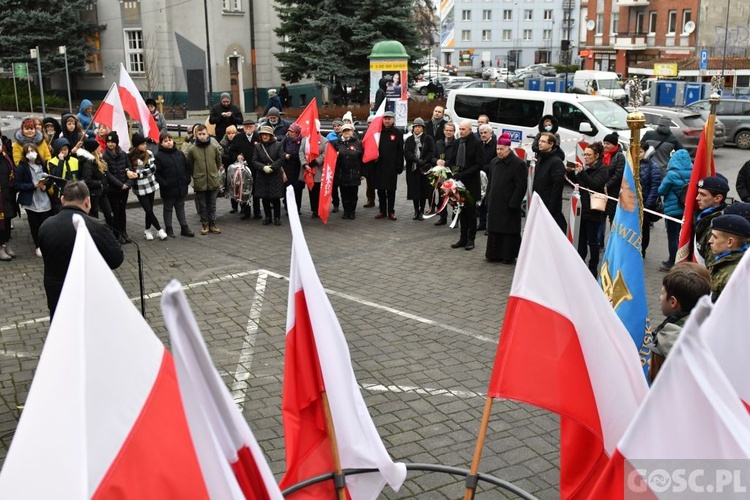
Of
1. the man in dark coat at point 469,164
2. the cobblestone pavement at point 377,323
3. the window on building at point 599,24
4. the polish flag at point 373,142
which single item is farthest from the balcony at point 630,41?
the man in dark coat at point 469,164

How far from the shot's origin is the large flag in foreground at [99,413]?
95.8 inches

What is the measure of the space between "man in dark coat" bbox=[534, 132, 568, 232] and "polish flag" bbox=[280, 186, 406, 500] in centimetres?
744

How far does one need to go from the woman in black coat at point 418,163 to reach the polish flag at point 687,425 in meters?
11.8

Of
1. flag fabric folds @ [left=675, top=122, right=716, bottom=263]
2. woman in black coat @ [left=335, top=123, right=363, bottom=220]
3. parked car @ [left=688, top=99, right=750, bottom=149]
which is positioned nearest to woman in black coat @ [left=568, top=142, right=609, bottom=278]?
flag fabric folds @ [left=675, top=122, right=716, bottom=263]

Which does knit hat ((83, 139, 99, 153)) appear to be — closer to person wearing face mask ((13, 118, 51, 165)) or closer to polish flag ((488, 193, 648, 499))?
person wearing face mask ((13, 118, 51, 165))

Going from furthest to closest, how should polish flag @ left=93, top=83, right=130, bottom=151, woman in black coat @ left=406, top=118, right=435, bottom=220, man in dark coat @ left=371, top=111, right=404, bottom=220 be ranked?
1. man in dark coat @ left=371, top=111, right=404, bottom=220
2. woman in black coat @ left=406, top=118, right=435, bottom=220
3. polish flag @ left=93, top=83, right=130, bottom=151

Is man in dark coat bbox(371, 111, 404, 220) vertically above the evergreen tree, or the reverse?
the evergreen tree

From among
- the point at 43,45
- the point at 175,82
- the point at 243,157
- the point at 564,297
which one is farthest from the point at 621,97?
the point at 564,297

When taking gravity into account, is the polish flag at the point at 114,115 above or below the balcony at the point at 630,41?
below

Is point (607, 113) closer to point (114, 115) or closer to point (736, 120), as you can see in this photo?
point (736, 120)

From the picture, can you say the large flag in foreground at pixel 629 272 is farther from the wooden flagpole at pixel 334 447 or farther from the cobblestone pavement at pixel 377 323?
the wooden flagpole at pixel 334 447

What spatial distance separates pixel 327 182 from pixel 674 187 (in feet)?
19.4

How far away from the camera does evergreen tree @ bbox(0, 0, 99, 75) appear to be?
128 ft

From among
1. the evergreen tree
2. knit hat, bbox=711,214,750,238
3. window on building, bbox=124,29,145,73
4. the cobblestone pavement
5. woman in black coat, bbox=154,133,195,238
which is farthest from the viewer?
window on building, bbox=124,29,145,73
